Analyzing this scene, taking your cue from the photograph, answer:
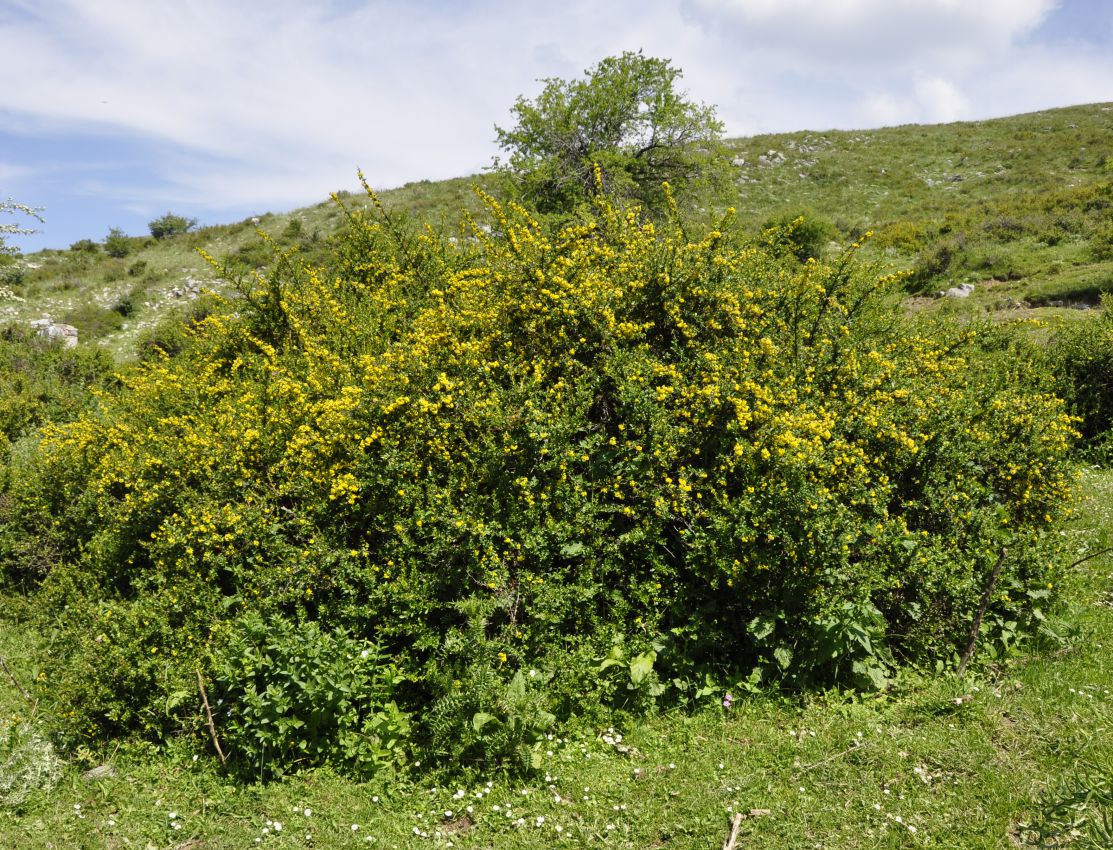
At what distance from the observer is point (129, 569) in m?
5.80

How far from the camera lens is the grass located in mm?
3148

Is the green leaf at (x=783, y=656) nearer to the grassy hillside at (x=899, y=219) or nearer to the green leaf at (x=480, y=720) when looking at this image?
the green leaf at (x=480, y=720)

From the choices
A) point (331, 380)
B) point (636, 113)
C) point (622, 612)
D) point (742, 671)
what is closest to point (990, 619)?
point (742, 671)

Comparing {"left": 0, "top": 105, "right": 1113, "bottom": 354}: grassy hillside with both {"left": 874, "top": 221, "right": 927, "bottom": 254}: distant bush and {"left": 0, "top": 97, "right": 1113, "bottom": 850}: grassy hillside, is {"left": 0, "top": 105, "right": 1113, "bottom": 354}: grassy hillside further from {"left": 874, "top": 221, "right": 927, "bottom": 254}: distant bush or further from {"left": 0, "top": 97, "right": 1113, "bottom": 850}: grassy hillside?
{"left": 0, "top": 97, "right": 1113, "bottom": 850}: grassy hillside

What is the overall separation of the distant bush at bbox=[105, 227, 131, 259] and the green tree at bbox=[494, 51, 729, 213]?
21.0 m

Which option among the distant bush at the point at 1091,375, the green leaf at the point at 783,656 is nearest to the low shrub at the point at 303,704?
the green leaf at the point at 783,656

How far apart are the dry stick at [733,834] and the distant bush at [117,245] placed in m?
33.4

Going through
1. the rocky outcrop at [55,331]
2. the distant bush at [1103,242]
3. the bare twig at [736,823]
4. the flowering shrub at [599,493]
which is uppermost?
the rocky outcrop at [55,331]

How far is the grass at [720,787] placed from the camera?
10.3ft

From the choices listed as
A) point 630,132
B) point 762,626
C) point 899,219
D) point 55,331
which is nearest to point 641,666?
point 762,626

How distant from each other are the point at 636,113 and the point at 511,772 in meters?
18.2

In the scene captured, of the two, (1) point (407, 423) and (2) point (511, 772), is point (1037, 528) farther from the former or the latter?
(1) point (407, 423)

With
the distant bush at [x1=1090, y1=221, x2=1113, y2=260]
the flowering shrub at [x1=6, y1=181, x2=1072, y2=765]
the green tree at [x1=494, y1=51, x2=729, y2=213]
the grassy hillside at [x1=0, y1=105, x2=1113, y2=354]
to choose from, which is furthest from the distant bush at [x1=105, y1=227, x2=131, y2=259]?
the distant bush at [x1=1090, y1=221, x2=1113, y2=260]

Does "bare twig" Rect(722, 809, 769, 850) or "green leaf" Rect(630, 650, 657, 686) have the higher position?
"green leaf" Rect(630, 650, 657, 686)
